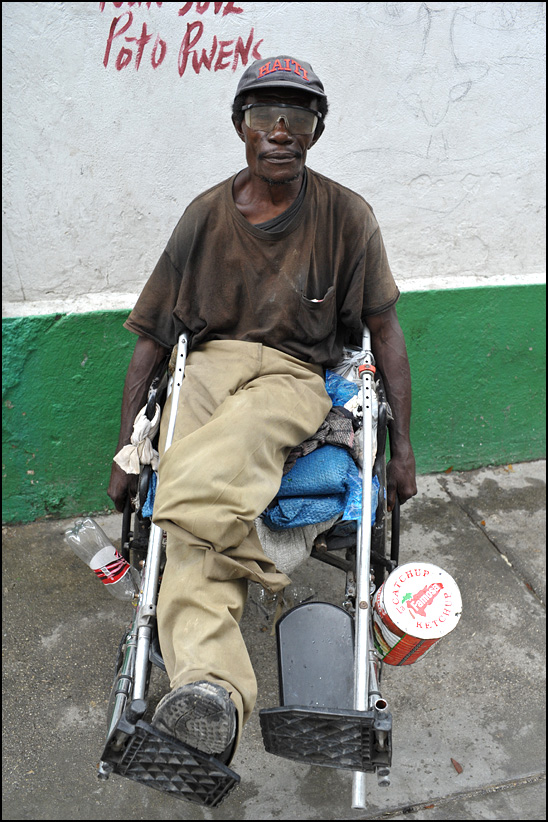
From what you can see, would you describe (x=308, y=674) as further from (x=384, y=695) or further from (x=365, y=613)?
(x=384, y=695)

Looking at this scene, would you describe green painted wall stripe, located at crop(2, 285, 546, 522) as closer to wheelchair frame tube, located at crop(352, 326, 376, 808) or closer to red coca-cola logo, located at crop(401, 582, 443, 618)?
wheelchair frame tube, located at crop(352, 326, 376, 808)

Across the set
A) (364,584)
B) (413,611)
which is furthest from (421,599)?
(364,584)

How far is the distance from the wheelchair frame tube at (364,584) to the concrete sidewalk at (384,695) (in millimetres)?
632

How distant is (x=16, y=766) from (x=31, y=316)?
1816 mm

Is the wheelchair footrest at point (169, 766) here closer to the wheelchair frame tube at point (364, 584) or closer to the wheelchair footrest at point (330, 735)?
the wheelchair footrest at point (330, 735)

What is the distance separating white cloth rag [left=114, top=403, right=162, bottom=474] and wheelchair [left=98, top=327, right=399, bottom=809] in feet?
0.12

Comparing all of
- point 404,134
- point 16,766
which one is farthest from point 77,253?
point 16,766

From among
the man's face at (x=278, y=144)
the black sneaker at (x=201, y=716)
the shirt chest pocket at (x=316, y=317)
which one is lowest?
the black sneaker at (x=201, y=716)

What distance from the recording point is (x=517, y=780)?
8.43 feet

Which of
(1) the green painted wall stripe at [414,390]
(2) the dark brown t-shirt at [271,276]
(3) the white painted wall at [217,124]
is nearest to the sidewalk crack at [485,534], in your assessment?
(1) the green painted wall stripe at [414,390]

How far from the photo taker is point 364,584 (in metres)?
2.21

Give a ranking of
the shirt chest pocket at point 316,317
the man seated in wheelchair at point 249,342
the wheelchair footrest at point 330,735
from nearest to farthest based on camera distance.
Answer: the wheelchair footrest at point 330,735 < the man seated in wheelchair at point 249,342 < the shirt chest pocket at point 316,317

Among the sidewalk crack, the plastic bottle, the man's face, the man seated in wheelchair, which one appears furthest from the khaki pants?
the sidewalk crack

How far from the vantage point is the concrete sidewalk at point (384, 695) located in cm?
246
